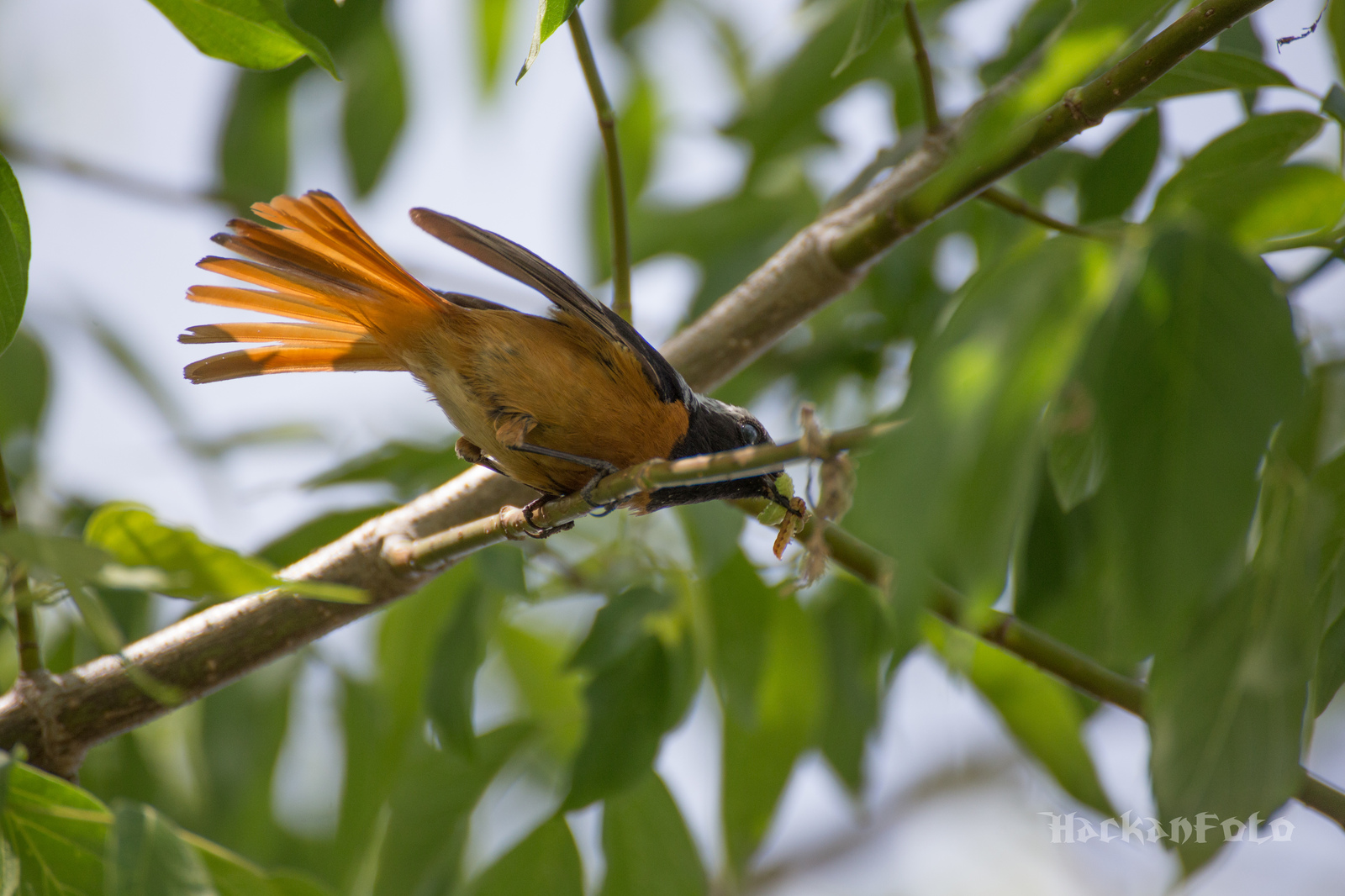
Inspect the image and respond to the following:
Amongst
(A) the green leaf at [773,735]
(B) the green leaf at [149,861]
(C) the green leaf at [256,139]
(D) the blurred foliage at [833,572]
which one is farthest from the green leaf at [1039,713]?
(C) the green leaf at [256,139]

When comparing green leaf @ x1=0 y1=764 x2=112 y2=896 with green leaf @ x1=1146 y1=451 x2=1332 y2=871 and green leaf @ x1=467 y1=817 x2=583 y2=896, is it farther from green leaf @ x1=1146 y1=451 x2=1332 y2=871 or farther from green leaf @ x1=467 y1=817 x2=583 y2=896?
green leaf @ x1=1146 y1=451 x2=1332 y2=871

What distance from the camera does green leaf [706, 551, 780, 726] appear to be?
2.28 metres

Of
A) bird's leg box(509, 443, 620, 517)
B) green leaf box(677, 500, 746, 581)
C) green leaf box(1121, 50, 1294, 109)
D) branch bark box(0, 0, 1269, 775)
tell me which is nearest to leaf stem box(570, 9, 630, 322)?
branch bark box(0, 0, 1269, 775)

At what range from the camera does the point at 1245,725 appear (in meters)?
1.16

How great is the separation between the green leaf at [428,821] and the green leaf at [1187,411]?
1.69m

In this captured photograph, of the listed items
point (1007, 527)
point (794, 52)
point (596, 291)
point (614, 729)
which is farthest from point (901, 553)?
point (596, 291)

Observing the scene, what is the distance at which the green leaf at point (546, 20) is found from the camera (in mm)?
1188

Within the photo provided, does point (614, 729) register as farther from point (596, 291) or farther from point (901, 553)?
point (596, 291)

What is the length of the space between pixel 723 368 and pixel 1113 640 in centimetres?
128

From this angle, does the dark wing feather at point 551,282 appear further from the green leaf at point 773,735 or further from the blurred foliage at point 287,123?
the blurred foliage at point 287,123

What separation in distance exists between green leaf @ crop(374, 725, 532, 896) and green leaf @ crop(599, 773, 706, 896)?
0.35 meters

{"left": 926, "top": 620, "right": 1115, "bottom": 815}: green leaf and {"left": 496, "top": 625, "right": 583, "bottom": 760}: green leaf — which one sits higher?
{"left": 496, "top": 625, "right": 583, "bottom": 760}: green leaf

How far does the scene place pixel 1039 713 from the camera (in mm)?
2457

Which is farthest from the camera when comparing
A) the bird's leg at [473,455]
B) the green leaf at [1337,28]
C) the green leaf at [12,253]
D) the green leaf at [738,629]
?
the green leaf at [738,629]
